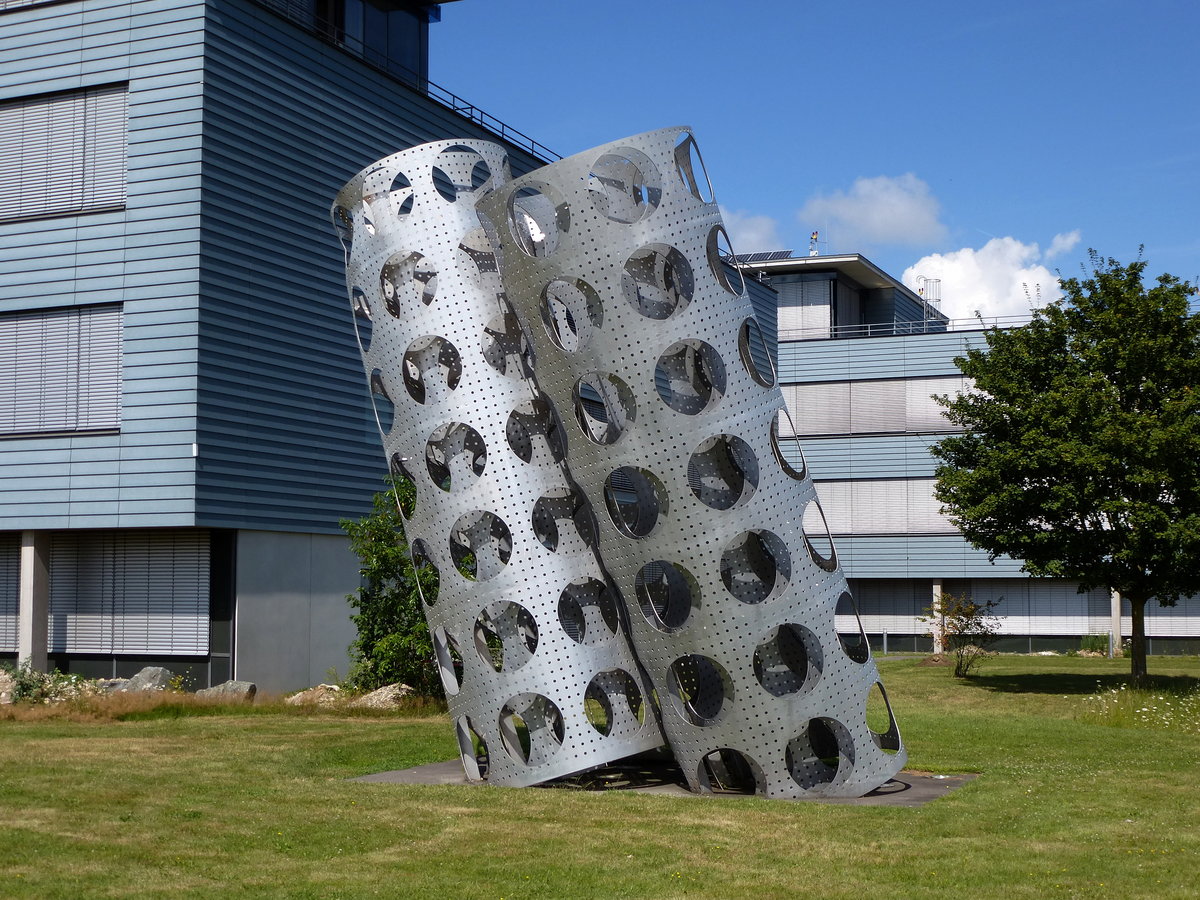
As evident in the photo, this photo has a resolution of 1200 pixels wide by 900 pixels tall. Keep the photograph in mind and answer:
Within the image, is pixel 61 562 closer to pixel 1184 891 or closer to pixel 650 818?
pixel 650 818

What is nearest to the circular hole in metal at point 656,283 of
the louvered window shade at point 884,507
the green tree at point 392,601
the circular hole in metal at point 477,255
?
the circular hole in metal at point 477,255

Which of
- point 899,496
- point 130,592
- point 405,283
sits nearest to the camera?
point 405,283

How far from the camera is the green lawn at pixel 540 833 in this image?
30.0 feet

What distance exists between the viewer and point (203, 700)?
Result: 2269 centimetres

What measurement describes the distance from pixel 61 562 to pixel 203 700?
519 centimetres

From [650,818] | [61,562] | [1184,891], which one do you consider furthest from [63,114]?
[1184,891]

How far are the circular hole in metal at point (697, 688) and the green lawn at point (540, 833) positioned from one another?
88 centimetres

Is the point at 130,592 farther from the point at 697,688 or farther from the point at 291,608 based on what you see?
the point at 697,688

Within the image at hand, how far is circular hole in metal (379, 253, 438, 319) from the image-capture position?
14195 millimetres

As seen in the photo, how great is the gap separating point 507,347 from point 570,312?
A: 2.38 ft

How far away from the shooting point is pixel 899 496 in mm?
49500

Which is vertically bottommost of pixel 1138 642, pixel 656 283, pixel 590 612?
pixel 1138 642

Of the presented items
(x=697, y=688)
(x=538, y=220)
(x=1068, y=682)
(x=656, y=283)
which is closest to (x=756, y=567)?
(x=697, y=688)

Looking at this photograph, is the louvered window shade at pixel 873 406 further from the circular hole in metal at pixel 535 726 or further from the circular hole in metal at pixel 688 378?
the circular hole in metal at pixel 535 726
